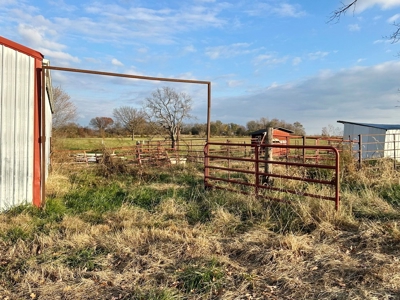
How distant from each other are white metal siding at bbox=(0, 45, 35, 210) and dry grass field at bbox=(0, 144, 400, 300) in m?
0.45

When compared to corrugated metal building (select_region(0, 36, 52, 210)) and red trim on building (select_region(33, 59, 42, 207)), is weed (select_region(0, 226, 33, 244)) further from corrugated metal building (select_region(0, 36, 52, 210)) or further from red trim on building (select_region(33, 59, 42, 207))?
red trim on building (select_region(33, 59, 42, 207))

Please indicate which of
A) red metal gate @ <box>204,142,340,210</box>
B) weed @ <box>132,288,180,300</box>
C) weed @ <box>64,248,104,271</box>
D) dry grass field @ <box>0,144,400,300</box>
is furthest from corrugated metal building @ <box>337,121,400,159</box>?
weed @ <box>132,288,180,300</box>

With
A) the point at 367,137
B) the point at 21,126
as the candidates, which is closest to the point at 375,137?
the point at 367,137

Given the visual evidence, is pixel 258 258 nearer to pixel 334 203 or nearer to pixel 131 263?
pixel 131 263

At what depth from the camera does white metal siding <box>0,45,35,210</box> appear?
6570mm

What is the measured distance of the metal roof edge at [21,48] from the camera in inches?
254

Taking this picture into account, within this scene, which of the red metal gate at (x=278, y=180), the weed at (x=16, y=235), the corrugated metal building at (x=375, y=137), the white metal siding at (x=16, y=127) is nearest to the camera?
the weed at (x=16, y=235)

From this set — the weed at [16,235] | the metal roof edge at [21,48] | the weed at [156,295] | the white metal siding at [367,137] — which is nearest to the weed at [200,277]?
the weed at [156,295]

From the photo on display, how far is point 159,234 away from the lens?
5137 mm

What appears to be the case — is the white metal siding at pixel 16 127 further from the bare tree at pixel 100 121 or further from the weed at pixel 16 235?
the bare tree at pixel 100 121

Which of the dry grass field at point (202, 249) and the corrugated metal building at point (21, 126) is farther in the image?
the corrugated metal building at point (21, 126)

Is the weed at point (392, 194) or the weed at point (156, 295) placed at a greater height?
the weed at point (392, 194)

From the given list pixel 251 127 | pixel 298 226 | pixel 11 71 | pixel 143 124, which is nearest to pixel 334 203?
pixel 298 226

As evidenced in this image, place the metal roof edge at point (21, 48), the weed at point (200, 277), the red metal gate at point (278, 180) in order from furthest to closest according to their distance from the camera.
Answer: the metal roof edge at point (21, 48), the red metal gate at point (278, 180), the weed at point (200, 277)
